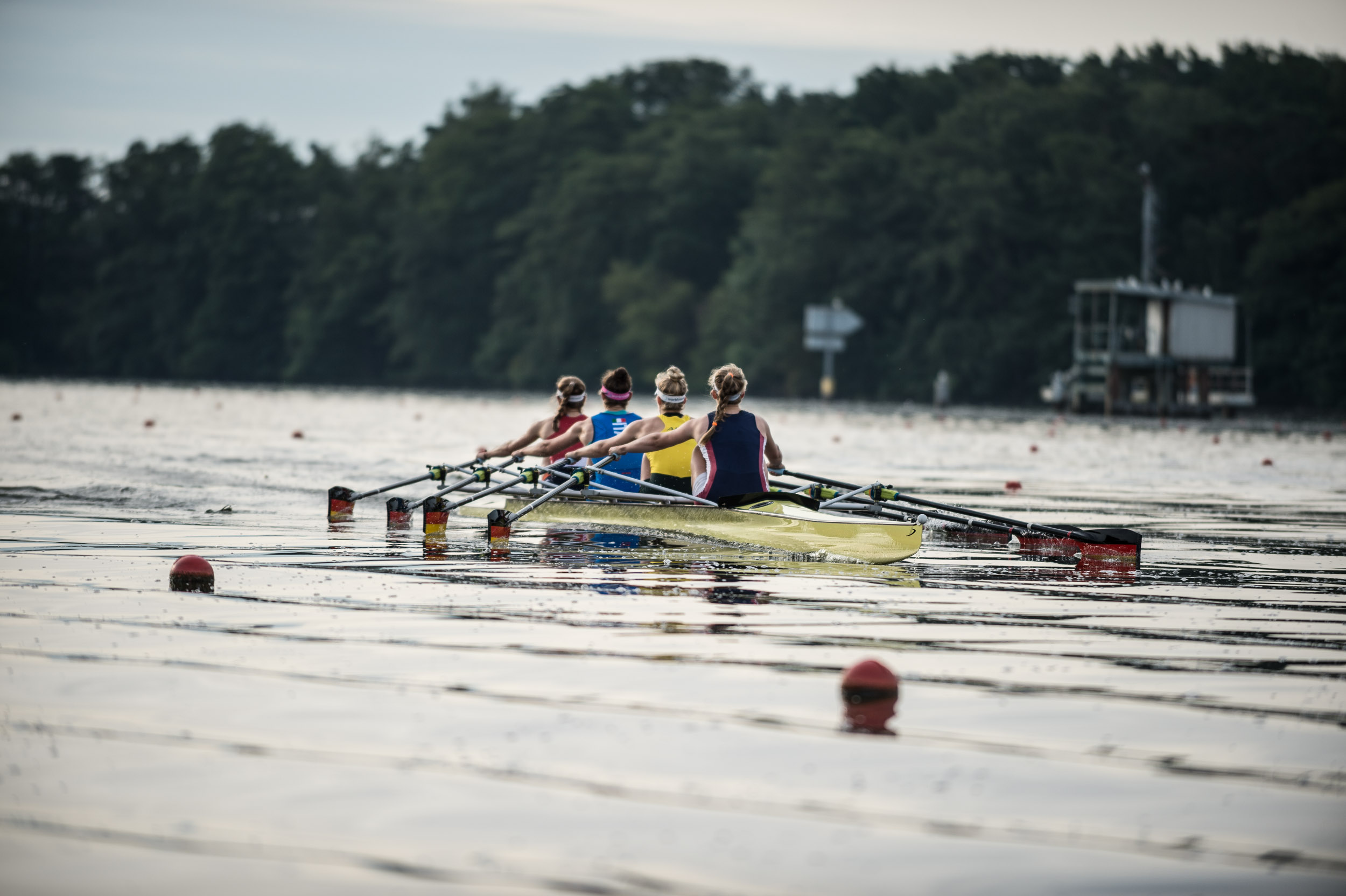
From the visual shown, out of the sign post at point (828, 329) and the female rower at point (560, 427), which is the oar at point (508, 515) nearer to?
the female rower at point (560, 427)

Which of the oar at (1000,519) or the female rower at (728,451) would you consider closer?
the oar at (1000,519)

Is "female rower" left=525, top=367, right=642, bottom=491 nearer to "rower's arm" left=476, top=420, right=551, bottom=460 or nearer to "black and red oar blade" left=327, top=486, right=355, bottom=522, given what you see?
"rower's arm" left=476, top=420, right=551, bottom=460

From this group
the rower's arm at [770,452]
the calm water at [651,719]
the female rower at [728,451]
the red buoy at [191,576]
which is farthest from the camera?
the rower's arm at [770,452]

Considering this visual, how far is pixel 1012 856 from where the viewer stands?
5207 millimetres

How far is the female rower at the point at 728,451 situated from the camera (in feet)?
45.0

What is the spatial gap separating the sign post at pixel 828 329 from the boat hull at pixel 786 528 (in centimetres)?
6960

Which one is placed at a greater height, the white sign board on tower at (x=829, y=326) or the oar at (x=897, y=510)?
the white sign board on tower at (x=829, y=326)

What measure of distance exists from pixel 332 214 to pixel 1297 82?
217 feet

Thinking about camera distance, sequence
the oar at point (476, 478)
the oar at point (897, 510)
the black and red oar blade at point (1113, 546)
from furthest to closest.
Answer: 1. the oar at point (476, 478)
2. the oar at point (897, 510)
3. the black and red oar blade at point (1113, 546)

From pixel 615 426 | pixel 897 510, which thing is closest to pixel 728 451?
pixel 897 510

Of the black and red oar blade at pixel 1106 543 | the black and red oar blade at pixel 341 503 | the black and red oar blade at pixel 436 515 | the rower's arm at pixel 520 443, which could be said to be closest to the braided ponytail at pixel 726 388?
the black and red oar blade at pixel 1106 543

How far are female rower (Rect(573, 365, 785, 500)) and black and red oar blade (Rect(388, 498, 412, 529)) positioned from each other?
333 centimetres

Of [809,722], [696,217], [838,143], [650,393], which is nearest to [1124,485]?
[809,722]

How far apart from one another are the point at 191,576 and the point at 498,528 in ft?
14.1
